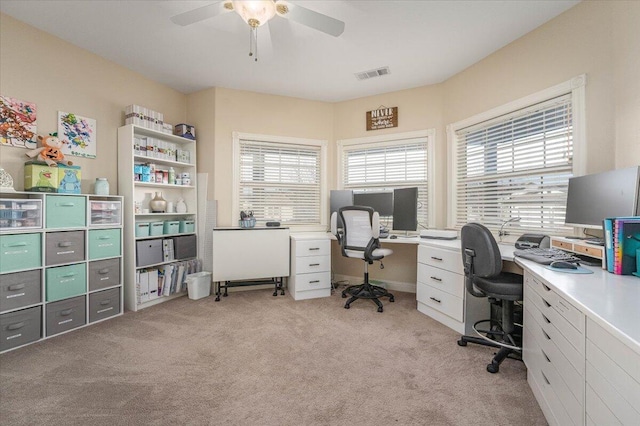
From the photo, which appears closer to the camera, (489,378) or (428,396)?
(428,396)

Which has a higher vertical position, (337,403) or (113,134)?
(113,134)

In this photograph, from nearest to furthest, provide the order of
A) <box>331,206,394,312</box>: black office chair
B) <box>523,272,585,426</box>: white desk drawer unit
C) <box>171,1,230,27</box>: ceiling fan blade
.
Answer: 1. <box>523,272,585,426</box>: white desk drawer unit
2. <box>171,1,230,27</box>: ceiling fan blade
3. <box>331,206,394,312</box>: black office chair

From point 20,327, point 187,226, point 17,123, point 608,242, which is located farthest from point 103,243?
point 608,242

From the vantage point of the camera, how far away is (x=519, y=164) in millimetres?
2734

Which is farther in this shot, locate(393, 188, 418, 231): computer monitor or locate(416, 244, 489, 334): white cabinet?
locate(393, 188, 418, 231): computer monitor

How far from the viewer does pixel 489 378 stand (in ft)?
6.04

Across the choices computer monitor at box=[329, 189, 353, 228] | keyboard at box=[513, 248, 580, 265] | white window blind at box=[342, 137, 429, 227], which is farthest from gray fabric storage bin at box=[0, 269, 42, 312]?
keyboard at box=[513, 248, 580, 265]

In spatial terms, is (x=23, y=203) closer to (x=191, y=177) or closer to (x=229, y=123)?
(x=191, y=177)

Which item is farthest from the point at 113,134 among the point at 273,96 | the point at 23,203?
the point at 273,96

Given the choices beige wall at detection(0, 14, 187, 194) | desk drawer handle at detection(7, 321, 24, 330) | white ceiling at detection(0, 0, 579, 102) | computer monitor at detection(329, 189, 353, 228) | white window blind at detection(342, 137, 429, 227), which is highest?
white ceiling at detection(0, 0, 579, 102)

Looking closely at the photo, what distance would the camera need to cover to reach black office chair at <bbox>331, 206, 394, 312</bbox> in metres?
3.07

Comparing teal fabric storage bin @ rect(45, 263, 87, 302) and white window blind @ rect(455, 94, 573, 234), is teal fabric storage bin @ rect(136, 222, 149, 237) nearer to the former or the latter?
teal fabric storage bin @ rect(45, 263, 87, 302)

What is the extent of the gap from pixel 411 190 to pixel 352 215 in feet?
2.86

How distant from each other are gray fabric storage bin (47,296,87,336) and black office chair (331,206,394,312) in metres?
2.59
